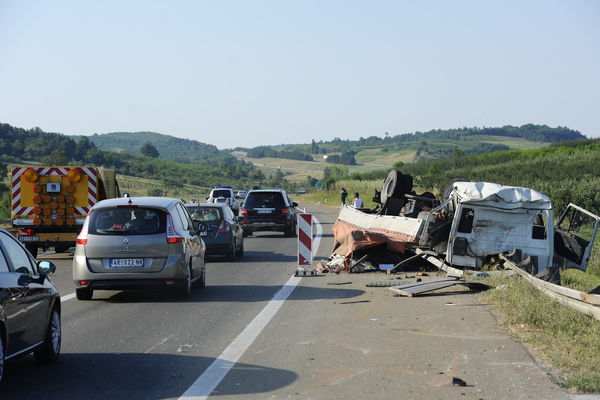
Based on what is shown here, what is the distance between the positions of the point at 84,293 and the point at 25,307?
20.0 feet

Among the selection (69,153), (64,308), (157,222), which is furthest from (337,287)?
(69,153)

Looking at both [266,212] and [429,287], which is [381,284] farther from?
→ [266,212]

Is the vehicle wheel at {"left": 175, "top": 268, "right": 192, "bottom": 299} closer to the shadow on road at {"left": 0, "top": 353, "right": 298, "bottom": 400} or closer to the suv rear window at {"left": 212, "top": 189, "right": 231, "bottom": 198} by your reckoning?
the shadow on road at {"left": 0, "top": 353, "right": 298, "bottom": 400}

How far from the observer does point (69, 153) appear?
137 meters

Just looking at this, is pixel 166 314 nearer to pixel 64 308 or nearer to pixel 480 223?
pixel 64 308

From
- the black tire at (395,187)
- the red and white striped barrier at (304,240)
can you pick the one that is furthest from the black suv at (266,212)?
the red and white striped barrier at (304,240)

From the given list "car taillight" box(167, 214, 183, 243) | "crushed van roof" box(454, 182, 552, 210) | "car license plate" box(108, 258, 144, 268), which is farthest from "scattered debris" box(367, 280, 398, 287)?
"car license plate" box(108, 258, 144, 268)

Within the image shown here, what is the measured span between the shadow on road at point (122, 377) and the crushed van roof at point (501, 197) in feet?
28.2

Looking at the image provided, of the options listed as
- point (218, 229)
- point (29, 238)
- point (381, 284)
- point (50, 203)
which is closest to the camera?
point (381, 284)

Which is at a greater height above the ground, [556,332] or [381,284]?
[556,332]

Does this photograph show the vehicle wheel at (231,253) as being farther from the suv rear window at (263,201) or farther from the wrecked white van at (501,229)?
the suv rear window at (263,201)

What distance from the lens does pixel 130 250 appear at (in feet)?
42.2

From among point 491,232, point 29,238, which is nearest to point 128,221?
point 491,232

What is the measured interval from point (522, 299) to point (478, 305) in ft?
3.61
